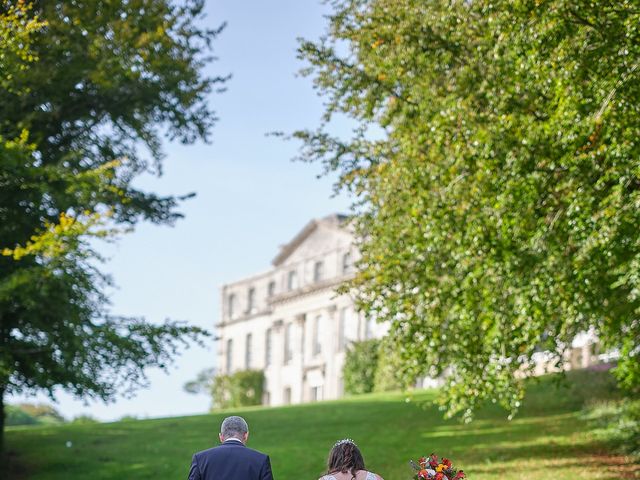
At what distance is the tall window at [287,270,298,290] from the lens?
245 feet

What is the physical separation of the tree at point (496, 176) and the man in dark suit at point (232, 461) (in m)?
9.95

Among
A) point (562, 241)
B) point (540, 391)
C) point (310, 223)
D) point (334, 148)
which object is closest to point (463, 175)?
point (562, 241)

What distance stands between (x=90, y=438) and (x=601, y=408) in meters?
15.5

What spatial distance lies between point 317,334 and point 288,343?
392 centimetres

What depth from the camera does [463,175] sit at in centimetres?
2067

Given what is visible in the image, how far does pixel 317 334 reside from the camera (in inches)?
2790

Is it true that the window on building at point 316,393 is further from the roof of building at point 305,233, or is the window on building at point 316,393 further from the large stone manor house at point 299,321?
the roof of building at point 305,233

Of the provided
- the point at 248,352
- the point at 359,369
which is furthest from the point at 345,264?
the point at 248,352

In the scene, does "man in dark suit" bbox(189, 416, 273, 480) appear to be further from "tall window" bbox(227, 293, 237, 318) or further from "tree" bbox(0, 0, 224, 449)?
"tall window" bbox(227, 293, 237, 318)

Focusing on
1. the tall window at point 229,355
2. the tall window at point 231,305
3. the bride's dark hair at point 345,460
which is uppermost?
the tall window at point 231,305

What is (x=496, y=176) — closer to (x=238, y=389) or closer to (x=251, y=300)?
(x=238, y=389)

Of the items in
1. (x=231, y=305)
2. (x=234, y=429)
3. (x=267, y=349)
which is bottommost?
(x=234, y=429)

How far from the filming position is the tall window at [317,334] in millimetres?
70500

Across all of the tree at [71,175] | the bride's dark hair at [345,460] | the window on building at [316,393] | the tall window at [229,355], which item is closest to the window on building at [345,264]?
the window on building at [316,393]
